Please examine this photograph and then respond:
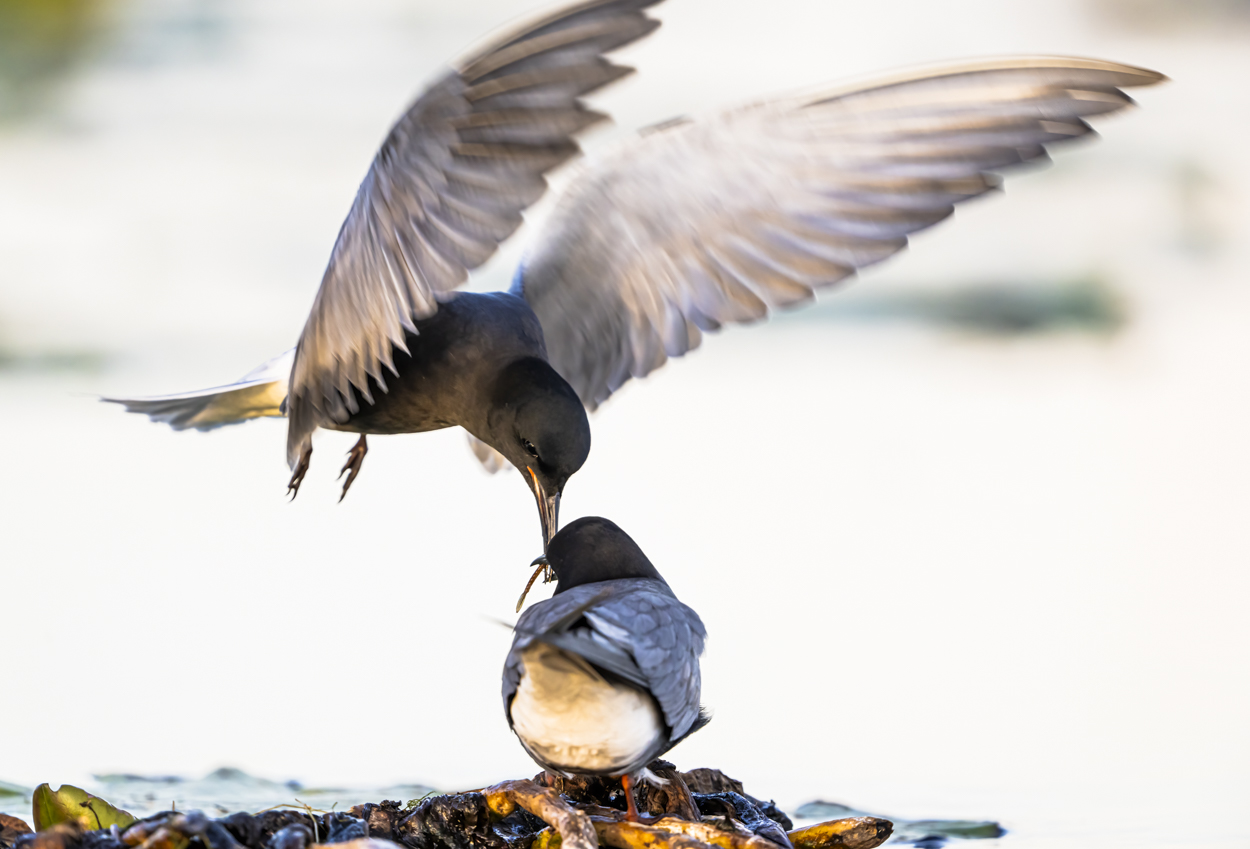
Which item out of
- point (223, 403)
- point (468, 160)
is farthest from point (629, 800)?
point (223, 403)

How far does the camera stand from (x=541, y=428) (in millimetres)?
1699

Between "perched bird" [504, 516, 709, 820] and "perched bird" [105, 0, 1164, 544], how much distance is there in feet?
1.28

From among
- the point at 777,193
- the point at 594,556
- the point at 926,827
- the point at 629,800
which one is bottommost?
the point at 926,827

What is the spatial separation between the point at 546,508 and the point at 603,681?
51cm

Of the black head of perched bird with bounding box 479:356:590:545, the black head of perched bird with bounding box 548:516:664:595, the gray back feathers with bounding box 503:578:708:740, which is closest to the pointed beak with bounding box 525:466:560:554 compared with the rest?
the black head of perched bird with bounding box 479:356:590:545

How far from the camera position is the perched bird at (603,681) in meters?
1.26

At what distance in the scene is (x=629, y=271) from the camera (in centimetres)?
198

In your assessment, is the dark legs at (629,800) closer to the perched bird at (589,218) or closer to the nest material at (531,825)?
the nest material at (531,825)

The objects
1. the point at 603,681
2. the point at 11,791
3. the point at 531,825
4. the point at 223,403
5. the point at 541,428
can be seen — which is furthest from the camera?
the point at 223,403

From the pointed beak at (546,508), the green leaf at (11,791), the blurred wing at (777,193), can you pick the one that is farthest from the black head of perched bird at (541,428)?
the green leaf at (11,791)

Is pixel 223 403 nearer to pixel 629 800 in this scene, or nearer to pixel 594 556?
pixel 594 556

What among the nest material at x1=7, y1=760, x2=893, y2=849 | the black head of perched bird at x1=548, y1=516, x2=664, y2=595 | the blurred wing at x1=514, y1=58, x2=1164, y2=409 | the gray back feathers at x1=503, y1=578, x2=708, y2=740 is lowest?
the nest material at x1=7, y1=760, x2=893, y2=849

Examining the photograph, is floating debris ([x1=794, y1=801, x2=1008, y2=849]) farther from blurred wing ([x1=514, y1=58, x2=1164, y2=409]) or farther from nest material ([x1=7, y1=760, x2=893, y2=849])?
blurred wing ([x1=514, y1=58, x2=1164, y2=409])

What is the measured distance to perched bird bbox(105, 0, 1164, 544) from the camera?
1.34 meters
